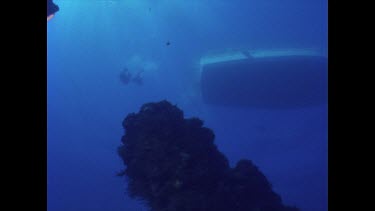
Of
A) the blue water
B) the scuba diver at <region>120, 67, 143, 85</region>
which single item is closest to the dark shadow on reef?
the blue water

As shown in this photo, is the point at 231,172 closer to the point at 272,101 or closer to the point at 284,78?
the point at 284,78

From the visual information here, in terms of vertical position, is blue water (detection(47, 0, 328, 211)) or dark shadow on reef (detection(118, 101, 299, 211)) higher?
blue water (detection(47, 0, 328, 211))

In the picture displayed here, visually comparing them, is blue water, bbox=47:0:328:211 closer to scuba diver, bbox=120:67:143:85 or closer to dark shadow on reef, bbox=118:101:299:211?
scuba diver, bbox=120:67:143:85

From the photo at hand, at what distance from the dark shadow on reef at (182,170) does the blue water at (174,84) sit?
14350mm

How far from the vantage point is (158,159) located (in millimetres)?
12422

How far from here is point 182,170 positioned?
12.0 meters

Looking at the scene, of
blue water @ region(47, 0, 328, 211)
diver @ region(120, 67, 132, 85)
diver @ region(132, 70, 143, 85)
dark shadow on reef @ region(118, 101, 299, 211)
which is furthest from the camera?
diver @ region(132, 70, 143, 85)

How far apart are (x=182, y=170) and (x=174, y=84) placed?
25.2m

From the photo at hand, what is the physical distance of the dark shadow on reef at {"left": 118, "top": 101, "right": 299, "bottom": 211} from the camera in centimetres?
1210

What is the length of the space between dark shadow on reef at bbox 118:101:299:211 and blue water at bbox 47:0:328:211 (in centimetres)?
1435

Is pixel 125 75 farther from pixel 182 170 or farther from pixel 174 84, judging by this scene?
pixel 182 170

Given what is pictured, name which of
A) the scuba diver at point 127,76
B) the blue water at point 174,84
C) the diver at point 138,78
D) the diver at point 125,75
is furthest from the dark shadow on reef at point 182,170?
the diver at point 138,78

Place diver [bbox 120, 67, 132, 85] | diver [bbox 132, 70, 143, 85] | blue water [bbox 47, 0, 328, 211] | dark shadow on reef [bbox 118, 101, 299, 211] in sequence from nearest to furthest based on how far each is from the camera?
1. dark shadow on reef [bbox 118, 101, 299, 211]
2. blue water [bbox 47, 0, 328, 211]
3. diver [bbox 120, 67, 132, 85]
4. diver [bbox 132, 70, 143, 85]
